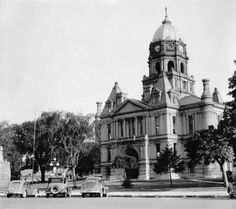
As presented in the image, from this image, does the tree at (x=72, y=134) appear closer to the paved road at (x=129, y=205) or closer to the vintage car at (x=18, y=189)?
the vintage car at (x=18, y=189)

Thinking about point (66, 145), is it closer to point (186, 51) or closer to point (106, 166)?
point (106, 166)

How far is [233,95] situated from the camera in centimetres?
3491

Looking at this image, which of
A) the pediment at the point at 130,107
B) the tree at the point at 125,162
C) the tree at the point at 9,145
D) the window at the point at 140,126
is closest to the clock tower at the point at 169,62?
the pediment at the point at 130,107

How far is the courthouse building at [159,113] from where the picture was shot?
7138 centimetres

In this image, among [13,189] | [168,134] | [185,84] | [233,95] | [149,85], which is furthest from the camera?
[185,84]

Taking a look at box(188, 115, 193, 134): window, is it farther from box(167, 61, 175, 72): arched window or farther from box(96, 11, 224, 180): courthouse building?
box(167, 61, 175, 72): arched window

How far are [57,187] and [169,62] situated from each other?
5377 cm

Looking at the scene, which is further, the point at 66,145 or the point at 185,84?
the point at 185,84

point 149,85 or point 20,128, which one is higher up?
point 149,85

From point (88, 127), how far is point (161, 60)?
68.7 feet

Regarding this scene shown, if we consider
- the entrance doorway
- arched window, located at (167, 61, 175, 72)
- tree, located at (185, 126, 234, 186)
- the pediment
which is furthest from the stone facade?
arched window, located at (167, 61, 175, 72)

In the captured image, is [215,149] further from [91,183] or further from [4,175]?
[4,175]

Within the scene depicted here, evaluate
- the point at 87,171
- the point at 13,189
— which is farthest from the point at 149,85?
the point at 13,189

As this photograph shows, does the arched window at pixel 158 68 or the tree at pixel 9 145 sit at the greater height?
the arched window at pixel 158 68
